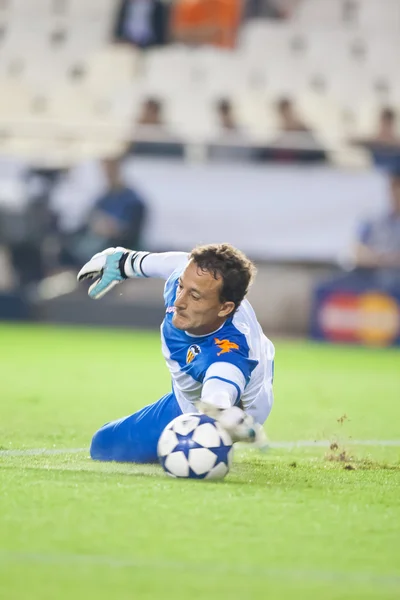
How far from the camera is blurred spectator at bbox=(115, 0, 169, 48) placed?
60.9ft

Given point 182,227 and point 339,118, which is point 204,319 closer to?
point 182,227

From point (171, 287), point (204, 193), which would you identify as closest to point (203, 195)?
point (204, 193)

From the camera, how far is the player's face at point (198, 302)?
16.9ft

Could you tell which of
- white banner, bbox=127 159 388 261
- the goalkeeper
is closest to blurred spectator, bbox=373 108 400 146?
white banner, bbox=127 159 388 261

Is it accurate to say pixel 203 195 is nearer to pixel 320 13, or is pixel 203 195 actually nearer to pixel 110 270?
pixel 320 13

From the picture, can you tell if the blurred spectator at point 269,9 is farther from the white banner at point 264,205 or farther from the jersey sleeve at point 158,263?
the jersey sleeve at point 158,263

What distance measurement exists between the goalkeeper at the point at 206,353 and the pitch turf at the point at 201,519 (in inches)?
10.6

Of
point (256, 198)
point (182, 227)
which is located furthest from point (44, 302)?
point (256, 198)

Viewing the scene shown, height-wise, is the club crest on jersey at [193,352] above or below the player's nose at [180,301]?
below

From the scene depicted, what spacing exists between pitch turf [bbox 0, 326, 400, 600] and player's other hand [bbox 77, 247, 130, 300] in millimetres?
968

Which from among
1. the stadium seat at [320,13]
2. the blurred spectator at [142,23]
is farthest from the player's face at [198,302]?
the stadium seat at [320,13]

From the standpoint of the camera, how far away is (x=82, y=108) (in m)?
18.3

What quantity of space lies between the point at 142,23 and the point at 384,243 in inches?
245

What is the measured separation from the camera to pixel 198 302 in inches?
203
